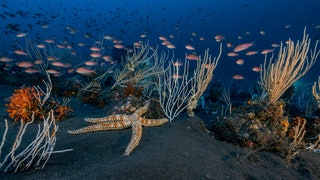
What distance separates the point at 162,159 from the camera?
13.7 feet

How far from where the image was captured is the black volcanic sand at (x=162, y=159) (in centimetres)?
370

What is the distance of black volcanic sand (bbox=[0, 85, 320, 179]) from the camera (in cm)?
370

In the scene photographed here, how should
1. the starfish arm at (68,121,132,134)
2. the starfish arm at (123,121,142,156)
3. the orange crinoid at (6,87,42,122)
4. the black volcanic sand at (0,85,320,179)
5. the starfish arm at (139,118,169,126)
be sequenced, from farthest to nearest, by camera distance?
the orange crinoid at (6,87,42,122), the starfish arm at (139,118,169,126), the starfish arm at (68,121,132,134), the starfish arm at (123,121,142,156), the black volcanic sand at (0,85,320,179)

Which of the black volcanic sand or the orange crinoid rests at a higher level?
the orange crinoid

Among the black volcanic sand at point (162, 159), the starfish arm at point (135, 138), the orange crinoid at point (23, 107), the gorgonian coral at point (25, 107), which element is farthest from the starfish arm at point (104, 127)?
the orange crinoid at point (23, 107)

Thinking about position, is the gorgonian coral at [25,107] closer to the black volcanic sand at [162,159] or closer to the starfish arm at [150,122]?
the black volcanic sand at [162,159]

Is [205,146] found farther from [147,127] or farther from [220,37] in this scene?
[220,37]

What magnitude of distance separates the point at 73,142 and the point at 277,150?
16.3 feet

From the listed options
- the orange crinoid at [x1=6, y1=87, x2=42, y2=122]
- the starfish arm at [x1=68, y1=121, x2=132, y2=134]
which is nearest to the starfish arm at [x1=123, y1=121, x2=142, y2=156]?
the starfish arm at [x1=68, y1=121, x2=132, y2=134]

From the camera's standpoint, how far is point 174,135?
5566 mm

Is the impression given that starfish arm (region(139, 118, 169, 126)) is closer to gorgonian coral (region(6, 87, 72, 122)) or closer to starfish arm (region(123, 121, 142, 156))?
starfish arm (region(123, 121, 142, 156))

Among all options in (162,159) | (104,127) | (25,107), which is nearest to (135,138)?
(162,159)

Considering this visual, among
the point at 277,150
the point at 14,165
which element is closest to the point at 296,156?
the point at 277,150

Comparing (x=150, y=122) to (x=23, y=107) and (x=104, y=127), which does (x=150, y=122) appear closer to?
(x=104, y=127)
